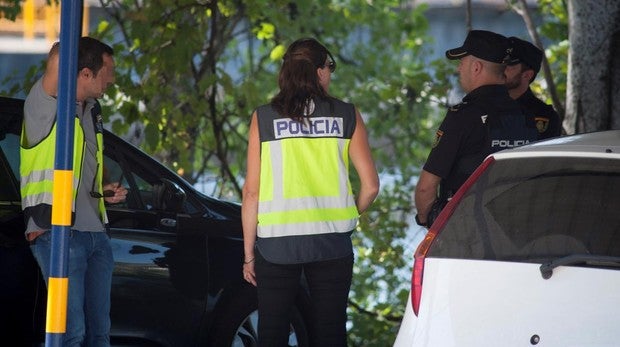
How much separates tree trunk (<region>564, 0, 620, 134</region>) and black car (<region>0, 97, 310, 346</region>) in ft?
9.85

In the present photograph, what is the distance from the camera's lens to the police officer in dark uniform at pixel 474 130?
677cm

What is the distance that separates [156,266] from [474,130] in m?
1.84

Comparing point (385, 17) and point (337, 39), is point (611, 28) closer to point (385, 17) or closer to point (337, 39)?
point (337, 39)

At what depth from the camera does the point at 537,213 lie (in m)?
5.21

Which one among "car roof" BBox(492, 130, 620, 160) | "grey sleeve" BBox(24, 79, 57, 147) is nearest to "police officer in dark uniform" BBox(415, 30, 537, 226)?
"car roof" BBox(492, 130, 620, 160)

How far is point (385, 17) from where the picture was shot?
20797 millimetres

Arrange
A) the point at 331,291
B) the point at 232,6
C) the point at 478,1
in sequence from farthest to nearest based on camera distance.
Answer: the point at 478,1, the point at 232,6, the point at 331,291

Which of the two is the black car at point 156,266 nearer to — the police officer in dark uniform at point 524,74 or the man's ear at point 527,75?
the police officer in dark uniform at point 524,74

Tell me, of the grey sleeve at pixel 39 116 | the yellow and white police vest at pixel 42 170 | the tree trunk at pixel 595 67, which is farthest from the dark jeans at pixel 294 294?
the tree trunk at pixel 595 67

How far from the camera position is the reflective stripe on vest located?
6184mm

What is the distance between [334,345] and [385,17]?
48.6ft

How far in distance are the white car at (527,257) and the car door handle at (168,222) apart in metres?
2.26

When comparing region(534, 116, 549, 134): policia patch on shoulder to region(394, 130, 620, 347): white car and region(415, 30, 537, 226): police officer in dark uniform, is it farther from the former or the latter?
region(394, 130, 620, 347): white car

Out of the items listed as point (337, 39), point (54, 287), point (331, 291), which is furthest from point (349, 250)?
point (337, 39)
